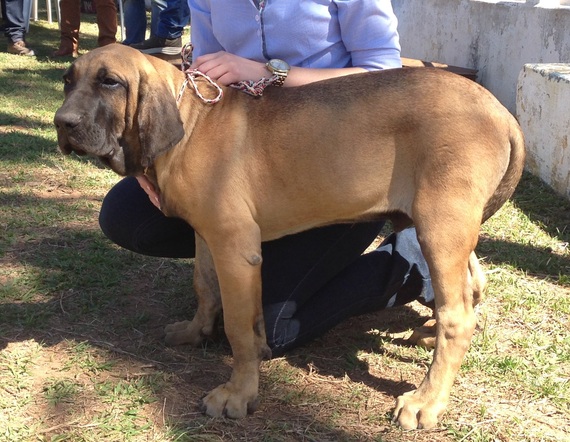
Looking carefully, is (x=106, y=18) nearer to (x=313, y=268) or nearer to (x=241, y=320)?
(x=313, y=268)

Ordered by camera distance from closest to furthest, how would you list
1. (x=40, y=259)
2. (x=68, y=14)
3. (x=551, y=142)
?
(x=40, y=259)
(x=551, y=142)
(x=68, y=14)

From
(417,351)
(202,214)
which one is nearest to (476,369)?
(417,351)

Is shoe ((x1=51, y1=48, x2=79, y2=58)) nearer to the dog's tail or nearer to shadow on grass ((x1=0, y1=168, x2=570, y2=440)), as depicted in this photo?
shadow on grass ((x1=0, y1=168, x2=570, y2=440))

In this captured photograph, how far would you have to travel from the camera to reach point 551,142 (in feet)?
18.2

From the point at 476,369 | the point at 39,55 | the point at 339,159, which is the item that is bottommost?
the point at 39,55

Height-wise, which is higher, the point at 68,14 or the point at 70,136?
the point at 70,136

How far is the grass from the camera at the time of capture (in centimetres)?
282

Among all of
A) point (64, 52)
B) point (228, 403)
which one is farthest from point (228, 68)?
point (64, 52)

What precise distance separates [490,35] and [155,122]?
6123mm

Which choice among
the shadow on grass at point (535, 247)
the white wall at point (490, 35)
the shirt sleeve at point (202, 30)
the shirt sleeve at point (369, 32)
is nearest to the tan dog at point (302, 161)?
the shirt sleeve at point (369, 32)

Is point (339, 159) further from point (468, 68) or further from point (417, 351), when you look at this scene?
point (468, 68)

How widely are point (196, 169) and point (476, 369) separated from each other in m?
1.45

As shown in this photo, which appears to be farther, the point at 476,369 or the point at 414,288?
the point at 414,288

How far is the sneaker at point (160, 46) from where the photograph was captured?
8.74 metres
